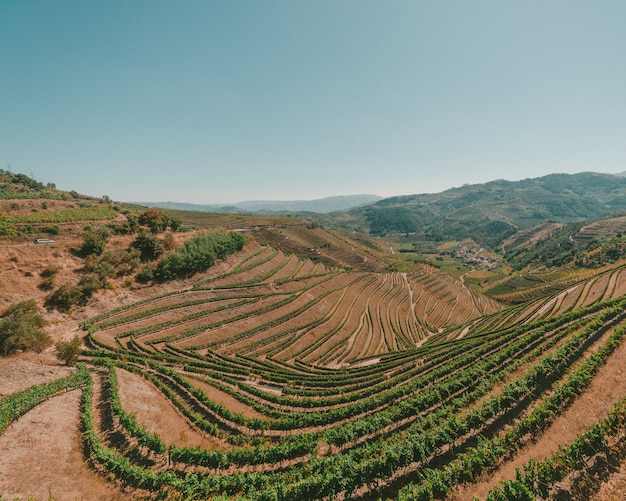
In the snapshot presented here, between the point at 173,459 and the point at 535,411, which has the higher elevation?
the point at 535,411

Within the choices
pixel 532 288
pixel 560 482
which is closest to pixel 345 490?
pixel 560 482

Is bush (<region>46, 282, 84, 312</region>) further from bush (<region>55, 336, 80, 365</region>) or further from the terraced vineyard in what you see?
bush (<region>55, 336, 80, 365</region>)

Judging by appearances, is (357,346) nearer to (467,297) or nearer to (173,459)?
(173,459)

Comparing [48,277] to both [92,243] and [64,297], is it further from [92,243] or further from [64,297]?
[92,243]

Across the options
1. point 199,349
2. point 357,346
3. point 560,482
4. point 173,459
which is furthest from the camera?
point 357,346

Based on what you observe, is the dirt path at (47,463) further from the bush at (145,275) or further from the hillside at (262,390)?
the bush at (145,275)

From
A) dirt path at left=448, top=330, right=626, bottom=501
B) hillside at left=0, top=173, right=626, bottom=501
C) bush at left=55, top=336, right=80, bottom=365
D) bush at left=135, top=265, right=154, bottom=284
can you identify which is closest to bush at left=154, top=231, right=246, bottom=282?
hillside at left=0, top=173, right=626, bottom=501

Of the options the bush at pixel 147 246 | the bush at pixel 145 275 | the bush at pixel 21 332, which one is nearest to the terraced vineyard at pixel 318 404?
the bush at pixel 21 332
